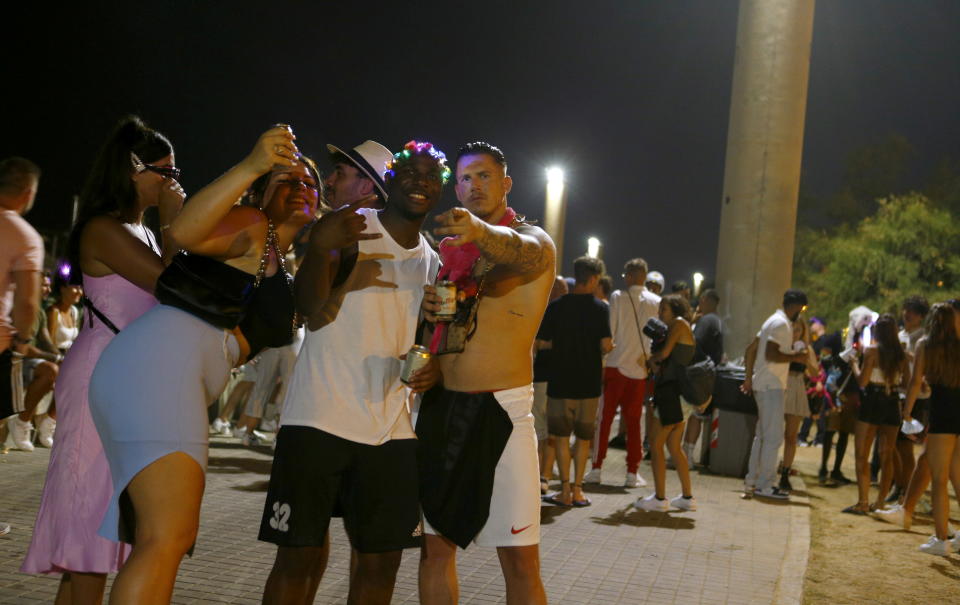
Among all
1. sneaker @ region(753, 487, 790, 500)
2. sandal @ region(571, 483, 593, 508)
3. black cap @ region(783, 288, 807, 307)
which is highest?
black cap @ region(783, 288, 807, 307)

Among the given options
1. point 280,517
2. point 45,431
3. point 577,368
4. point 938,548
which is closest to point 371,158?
point 280,517

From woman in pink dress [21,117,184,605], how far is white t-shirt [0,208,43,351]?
1.89 metres

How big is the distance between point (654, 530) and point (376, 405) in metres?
5.36

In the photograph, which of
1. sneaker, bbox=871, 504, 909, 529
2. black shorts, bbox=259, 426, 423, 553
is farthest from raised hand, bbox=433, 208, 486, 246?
sneaker, bbox=871, 504, 909, 529

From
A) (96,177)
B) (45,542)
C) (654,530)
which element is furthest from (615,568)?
(96,177)

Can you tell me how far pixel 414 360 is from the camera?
362cm

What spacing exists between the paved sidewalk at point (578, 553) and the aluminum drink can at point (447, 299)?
2534 millimetres

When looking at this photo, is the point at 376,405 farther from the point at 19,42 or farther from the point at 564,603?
the point at 19,42

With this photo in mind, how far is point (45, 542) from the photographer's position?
377cm

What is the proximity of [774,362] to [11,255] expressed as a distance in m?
8.22

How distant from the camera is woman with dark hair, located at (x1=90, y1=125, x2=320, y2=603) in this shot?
3.01 meters

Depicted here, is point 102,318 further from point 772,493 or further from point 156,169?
point 772,493

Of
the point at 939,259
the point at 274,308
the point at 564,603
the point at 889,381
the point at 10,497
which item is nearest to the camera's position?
the point at 274,308

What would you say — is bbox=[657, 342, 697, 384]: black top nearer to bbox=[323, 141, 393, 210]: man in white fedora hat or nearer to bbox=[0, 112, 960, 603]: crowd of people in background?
bbox=[0, 112, 960, 603]: crowd of people in background
